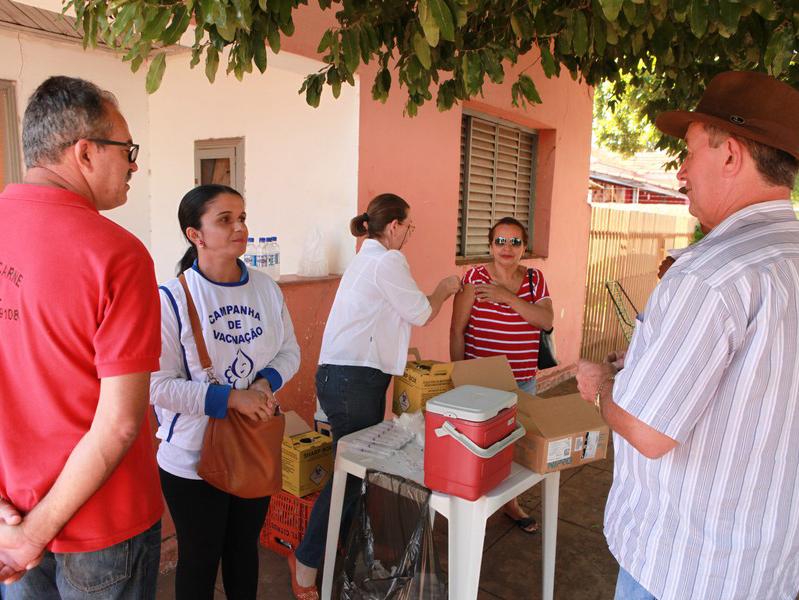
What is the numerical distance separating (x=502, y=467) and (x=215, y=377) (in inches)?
43.8

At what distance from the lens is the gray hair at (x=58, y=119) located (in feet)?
4.26

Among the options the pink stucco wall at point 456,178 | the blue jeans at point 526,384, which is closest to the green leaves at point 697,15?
the blue jeans at point 526,384

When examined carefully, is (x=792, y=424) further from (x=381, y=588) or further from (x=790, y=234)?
(x=381, y=588)

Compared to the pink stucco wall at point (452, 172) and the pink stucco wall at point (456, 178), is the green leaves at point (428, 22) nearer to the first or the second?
the pink stucco wall at point (452, 172)

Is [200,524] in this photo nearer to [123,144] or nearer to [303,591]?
[303,591]

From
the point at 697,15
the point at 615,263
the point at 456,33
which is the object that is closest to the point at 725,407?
the point at 697,15

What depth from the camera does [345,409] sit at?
285cm

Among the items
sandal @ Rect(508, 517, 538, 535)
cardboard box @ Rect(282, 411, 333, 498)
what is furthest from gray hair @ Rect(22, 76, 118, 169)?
sandal @ Rect(508, 517, 538, 535)

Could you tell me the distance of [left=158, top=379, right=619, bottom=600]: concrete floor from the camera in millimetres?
2939

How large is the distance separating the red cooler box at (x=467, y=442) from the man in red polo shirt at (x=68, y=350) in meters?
1.06

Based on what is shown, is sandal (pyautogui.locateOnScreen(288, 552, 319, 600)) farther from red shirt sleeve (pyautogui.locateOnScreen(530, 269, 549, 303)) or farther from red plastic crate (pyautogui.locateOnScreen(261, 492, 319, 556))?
red shirt sleeve (pyautogui.locateOnScreen(530, 269, 549, 303))

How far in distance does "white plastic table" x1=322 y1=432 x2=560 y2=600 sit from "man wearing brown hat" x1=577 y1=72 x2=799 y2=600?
730 mm

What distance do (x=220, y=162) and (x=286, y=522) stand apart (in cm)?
317

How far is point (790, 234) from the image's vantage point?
4.46 ft
